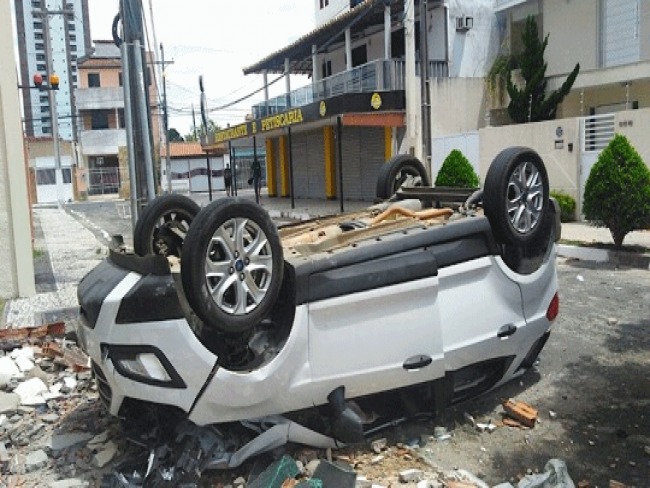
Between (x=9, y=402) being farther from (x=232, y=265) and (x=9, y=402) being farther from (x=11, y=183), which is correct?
(x=11, y=183)

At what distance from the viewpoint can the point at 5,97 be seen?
8391 millimetres

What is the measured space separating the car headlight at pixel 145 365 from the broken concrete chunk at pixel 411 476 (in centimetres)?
126

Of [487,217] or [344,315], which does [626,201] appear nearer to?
[487,217]

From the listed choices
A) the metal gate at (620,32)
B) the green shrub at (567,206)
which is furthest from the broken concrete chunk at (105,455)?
the metal gate at (620,32)

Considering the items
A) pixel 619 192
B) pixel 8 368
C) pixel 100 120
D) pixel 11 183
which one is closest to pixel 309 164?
pixel 619 192

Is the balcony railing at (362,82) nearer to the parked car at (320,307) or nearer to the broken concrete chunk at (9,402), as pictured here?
the parked car at (320,307)

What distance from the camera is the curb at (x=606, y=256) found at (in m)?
9.60

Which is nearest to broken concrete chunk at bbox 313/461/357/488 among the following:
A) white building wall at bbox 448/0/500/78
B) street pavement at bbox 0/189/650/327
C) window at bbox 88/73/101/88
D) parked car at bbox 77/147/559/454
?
parked car at bbox 77/147/559/454

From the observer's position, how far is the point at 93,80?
62531 mm

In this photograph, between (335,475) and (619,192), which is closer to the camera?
(335,475)

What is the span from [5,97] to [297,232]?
5760mm

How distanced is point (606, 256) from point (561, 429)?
22.3ft

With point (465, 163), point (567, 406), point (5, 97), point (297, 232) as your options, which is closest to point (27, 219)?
point (5, 97)

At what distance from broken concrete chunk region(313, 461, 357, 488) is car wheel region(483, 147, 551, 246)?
1814 mm
